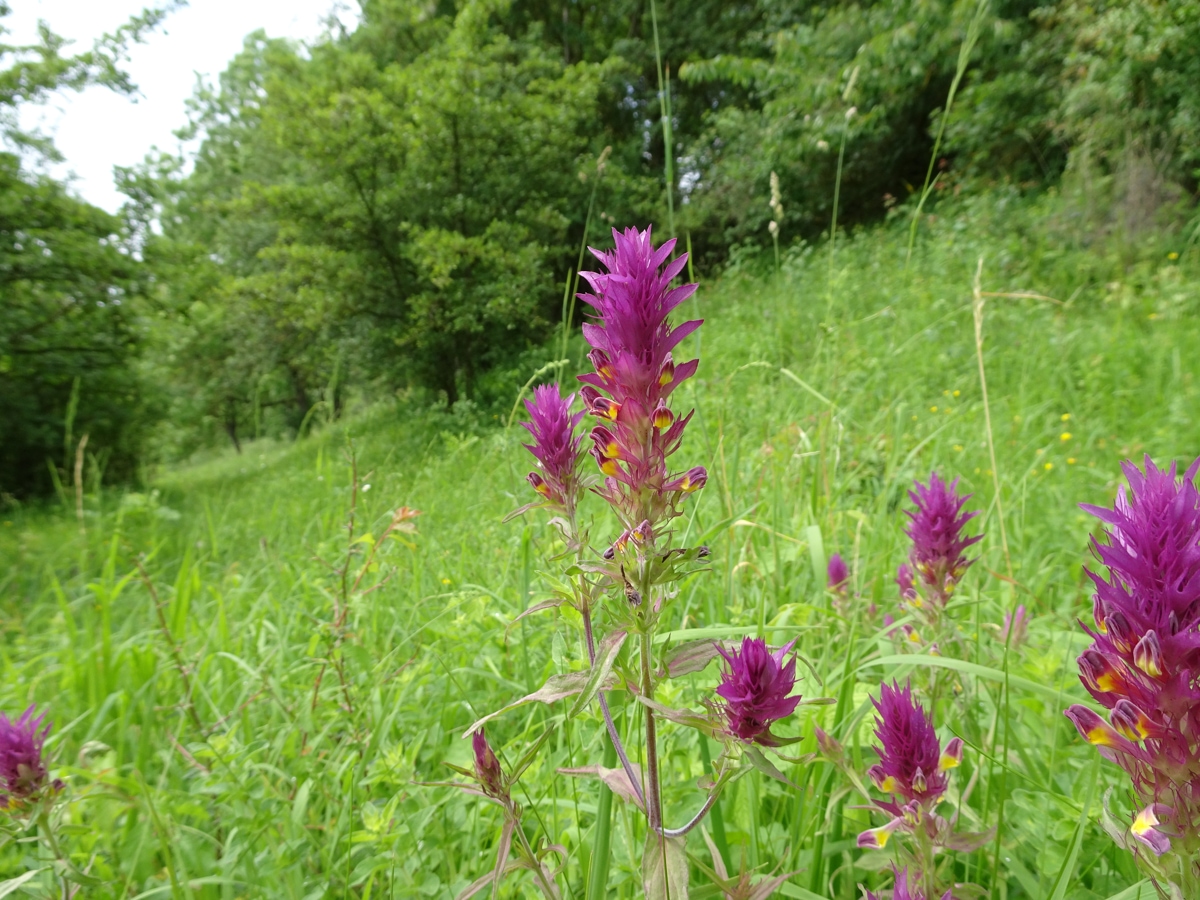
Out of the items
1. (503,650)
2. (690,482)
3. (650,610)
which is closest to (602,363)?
(690,482)

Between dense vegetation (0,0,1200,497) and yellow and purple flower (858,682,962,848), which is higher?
dense vegetation (0,0,1200,497)

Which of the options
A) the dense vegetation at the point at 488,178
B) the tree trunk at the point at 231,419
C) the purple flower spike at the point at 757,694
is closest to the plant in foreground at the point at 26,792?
the purple flower spike at the point at 757,694

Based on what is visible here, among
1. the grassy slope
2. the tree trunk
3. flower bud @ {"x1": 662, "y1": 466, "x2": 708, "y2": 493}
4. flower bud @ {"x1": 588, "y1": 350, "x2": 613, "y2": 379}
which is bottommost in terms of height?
the tree trunk

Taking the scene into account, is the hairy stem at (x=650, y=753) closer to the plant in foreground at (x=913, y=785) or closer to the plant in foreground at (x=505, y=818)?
the plant in foreground at (x=505, y=818)

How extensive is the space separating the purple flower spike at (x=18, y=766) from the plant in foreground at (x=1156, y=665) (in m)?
1.60

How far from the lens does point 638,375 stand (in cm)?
71

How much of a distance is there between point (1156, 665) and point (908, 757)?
0.44m

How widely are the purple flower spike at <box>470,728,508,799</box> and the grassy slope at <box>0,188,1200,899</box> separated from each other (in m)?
0.20

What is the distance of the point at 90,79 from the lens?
9414 mm

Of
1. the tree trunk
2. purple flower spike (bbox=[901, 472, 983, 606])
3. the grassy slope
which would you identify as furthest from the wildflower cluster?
the tree trunk

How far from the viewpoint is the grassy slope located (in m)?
1.18

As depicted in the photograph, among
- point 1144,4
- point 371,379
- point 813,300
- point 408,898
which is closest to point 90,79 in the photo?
point 371,379

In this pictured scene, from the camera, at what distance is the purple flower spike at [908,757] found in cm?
85

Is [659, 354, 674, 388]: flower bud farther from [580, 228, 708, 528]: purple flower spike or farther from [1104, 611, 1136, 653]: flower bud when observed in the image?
[1104, 611, 1136, 653]: flower bud
